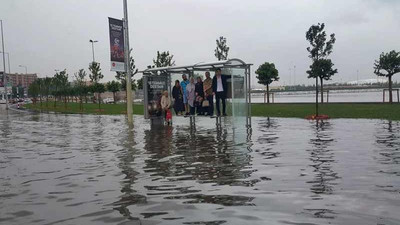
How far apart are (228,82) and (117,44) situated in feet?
25.7

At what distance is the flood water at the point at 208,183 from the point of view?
5.18m

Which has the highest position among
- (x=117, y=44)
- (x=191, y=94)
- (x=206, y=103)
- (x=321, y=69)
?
(x=117, y=44)

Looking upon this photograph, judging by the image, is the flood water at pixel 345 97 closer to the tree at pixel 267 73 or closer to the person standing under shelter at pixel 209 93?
the tree at pixel 267 73

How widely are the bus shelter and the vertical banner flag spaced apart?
2474 mm

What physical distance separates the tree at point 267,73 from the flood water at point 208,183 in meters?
35.8

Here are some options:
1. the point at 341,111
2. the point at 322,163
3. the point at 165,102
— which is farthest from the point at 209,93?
the point at 341,111

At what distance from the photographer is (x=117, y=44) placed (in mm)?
22203

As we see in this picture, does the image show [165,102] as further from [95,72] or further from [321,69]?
[95,72]

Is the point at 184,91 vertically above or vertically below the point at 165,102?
above

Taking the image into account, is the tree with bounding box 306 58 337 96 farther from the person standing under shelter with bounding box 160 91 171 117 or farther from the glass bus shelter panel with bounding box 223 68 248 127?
the person standing under shelter with bounding box 160 91 171 117

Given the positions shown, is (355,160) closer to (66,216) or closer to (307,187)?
(307,187)

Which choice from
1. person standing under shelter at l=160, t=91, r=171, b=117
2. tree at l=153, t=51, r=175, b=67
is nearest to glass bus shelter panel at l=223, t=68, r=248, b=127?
person standing under shelter at l=160, t=91, r=171, b=117

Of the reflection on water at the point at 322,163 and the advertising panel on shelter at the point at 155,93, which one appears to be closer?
the reflection on water at the point at 322,163

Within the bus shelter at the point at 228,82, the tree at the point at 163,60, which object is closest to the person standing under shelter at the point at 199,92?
the bus shelter at the point at 228,82
